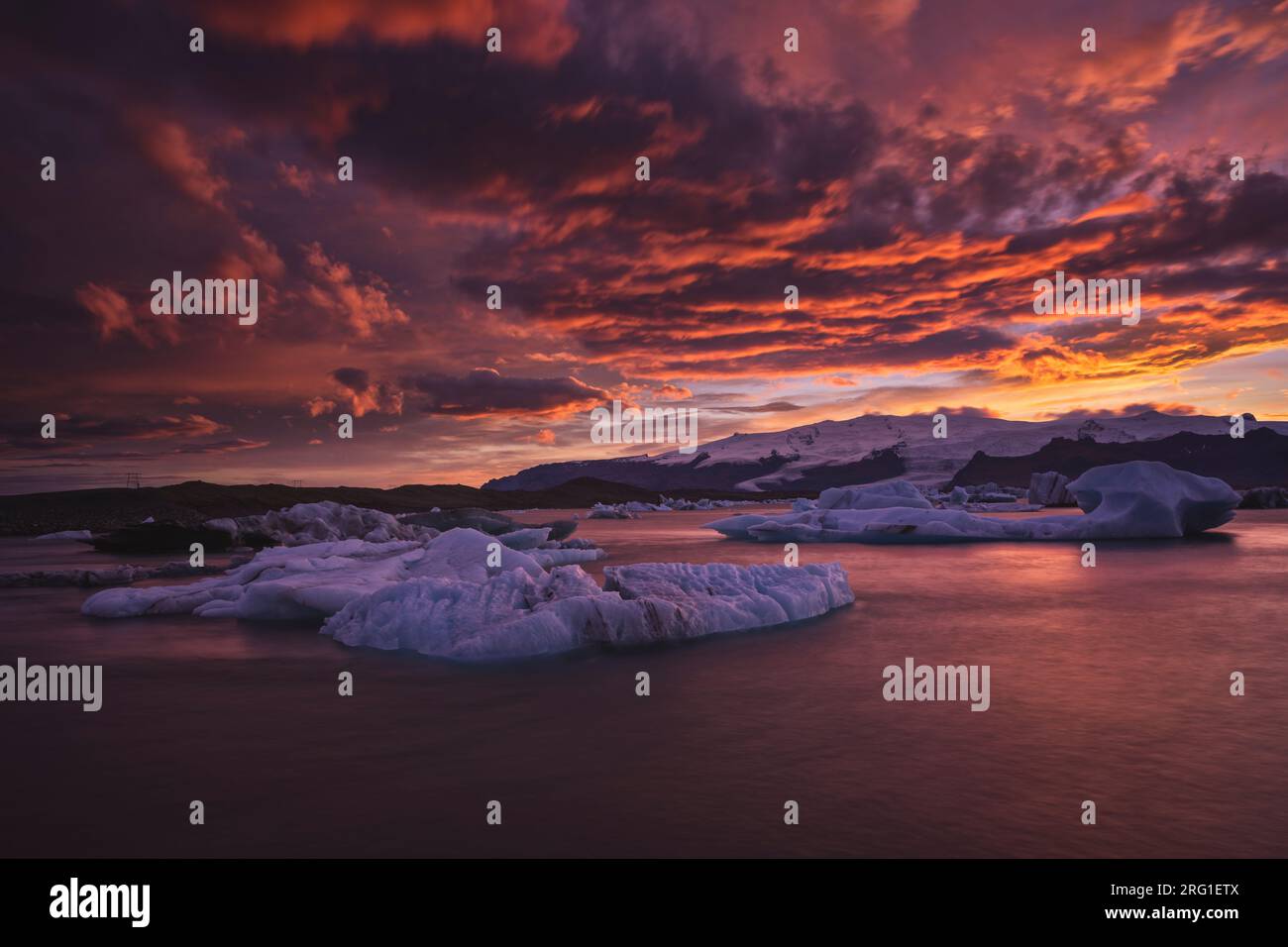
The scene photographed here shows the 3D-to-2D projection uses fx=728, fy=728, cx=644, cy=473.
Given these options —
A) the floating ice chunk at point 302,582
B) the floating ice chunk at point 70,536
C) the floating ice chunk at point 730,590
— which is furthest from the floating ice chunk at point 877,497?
the floating ice chunk at point 70,536

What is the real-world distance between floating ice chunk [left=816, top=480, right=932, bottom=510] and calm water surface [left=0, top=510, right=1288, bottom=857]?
90.7ft

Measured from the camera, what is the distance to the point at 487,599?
1103cm

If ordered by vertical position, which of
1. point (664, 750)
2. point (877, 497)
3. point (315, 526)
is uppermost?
point (877, 497)

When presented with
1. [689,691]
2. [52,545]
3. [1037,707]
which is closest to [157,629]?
[689,691]

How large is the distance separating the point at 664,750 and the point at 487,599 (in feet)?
18.0

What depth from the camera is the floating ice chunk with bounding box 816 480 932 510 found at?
130ft

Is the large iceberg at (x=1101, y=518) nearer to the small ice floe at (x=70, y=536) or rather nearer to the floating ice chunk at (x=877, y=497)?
the floating ice chunk at (x=877, y=497)

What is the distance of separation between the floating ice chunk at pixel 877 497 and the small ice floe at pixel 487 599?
85.9 ft

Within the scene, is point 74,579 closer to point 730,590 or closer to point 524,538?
point 524,538

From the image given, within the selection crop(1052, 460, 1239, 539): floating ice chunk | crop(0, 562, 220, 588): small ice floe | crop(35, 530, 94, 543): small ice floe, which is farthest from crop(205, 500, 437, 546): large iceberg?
crop(1052, 460, 1239, 539): floating ice chunk

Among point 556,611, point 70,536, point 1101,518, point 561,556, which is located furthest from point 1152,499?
point 70,536

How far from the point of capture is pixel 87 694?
8.34 metres

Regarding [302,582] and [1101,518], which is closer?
[302,582]

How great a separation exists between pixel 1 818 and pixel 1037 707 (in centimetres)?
888
